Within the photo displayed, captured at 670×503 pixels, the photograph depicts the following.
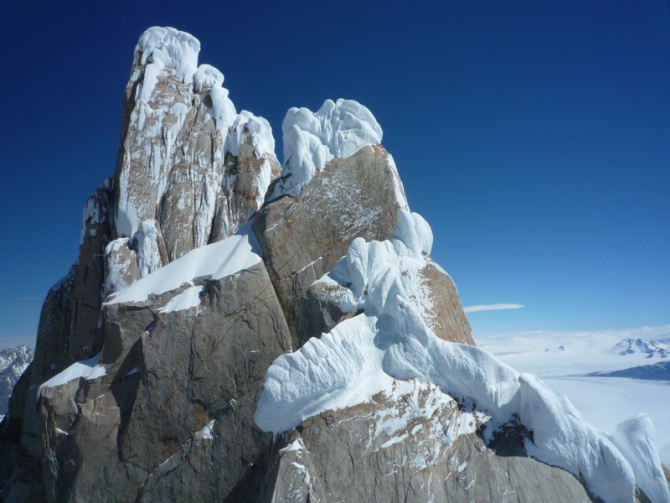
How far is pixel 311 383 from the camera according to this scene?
749 cm

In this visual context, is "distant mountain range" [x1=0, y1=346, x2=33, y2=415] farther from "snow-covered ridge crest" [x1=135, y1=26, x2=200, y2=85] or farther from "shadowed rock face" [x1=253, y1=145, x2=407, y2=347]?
"shadowed rock face" [x1=253, y1=145, x2=407, y2=347]

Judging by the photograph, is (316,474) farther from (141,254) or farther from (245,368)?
(141,254)

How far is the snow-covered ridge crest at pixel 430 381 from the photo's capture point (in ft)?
22.3

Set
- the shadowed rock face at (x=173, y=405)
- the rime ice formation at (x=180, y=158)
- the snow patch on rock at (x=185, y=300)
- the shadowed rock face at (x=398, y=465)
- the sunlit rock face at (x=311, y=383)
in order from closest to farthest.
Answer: the shadowed rock face at (x=398, y=465) → the sunlit rock face at (x=311, y=383) → the shadowed rock face at (x=173, y=405) → the snow patch on rock at (x=185, y=300) → the rime ice formation at (x=180, y=158)

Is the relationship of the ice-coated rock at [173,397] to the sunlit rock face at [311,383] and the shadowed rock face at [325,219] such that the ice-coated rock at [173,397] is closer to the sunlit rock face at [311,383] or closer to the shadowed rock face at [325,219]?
the sunlit rock face at [311,383]

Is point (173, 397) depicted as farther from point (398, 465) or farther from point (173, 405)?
point (398, 465)

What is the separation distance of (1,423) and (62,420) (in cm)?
1436

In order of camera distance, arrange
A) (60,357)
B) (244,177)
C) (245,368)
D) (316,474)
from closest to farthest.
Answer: (316,474), (245,368), (60,357), (244,177)

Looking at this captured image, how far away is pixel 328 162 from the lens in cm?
1252

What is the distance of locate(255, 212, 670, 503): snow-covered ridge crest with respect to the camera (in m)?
6.80

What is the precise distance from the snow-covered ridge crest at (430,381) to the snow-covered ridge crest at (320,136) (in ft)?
17.3

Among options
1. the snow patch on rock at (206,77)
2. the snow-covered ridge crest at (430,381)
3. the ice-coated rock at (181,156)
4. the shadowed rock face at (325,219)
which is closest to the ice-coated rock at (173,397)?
the shadowed rock face at (325,219)

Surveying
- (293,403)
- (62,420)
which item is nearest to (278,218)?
(293,403)

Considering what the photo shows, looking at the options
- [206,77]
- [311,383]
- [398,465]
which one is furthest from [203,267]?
[206,77]
